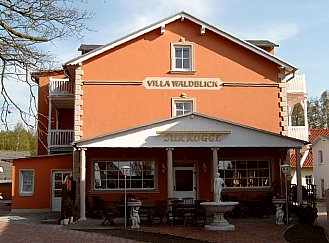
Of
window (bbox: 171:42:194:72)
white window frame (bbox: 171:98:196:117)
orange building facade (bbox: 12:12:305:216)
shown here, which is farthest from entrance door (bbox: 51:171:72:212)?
window (bbox: 171:42:194:72)

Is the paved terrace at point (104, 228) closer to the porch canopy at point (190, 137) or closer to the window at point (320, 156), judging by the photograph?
the porch canopy at point (190, 137)

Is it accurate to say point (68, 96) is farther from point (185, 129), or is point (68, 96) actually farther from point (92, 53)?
point (185, 129)

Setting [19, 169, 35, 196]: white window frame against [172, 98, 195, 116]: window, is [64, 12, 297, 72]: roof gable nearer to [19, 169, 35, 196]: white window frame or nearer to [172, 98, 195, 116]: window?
[172, 98, 195, 116]: window

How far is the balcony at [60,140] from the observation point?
22.1 m

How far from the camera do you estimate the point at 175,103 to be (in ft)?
66.5

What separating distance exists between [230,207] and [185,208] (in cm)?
161

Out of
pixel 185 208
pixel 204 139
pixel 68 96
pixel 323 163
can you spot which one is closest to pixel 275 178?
pixel 204 139

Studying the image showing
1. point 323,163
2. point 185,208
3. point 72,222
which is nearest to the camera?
point 185,208

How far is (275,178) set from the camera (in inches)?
792

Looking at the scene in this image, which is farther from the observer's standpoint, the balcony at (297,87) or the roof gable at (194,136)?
the balcony at (297,87)

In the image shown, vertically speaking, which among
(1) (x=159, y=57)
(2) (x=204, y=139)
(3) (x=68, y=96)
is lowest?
(2) (x=204, y=139)

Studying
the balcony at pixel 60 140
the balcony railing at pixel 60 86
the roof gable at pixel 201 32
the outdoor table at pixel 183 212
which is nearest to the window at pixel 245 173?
the roof gable at pixel 201 32

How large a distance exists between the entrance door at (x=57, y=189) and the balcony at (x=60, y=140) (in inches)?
43.3

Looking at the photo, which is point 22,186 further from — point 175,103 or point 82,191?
point 175,103
